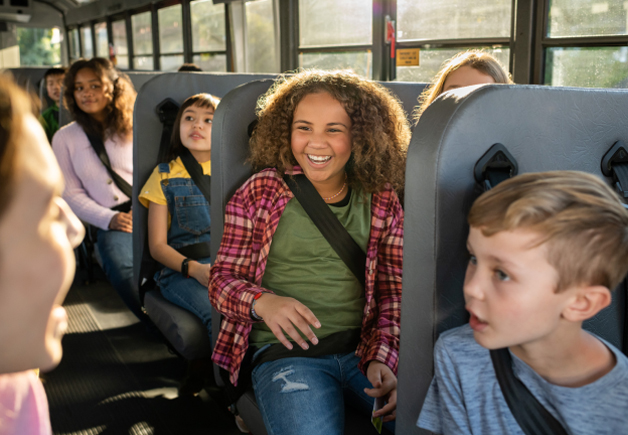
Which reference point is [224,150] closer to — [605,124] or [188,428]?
[605,124]

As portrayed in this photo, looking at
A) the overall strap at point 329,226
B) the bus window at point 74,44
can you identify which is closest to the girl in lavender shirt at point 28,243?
the overall strap at point 329,226

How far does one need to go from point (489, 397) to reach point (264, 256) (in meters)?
0.69

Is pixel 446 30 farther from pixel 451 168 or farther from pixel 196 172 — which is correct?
pixel 451 168

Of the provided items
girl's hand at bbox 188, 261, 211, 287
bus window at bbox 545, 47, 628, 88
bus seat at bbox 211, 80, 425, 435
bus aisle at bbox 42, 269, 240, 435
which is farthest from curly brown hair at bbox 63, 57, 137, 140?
bus window at bbox 545, 47, 628, 88

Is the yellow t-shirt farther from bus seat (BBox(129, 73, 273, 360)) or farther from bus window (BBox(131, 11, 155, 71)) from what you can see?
bus window (BBox(131, 11, 155, 71))

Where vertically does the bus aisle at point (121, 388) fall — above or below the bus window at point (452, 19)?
below

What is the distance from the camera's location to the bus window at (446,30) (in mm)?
3211

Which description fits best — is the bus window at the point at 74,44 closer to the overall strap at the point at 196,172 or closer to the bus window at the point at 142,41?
the bus window at the point at 142,41

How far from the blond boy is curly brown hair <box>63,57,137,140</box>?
248cm

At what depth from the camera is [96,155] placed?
111 inches

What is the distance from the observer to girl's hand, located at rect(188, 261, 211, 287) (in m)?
2.05

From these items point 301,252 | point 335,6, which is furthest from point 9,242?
point 335,6

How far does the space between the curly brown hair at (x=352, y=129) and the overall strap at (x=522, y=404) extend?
0.66 meters

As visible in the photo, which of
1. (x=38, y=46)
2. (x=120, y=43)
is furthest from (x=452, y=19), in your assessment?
(x=38, y=46)
